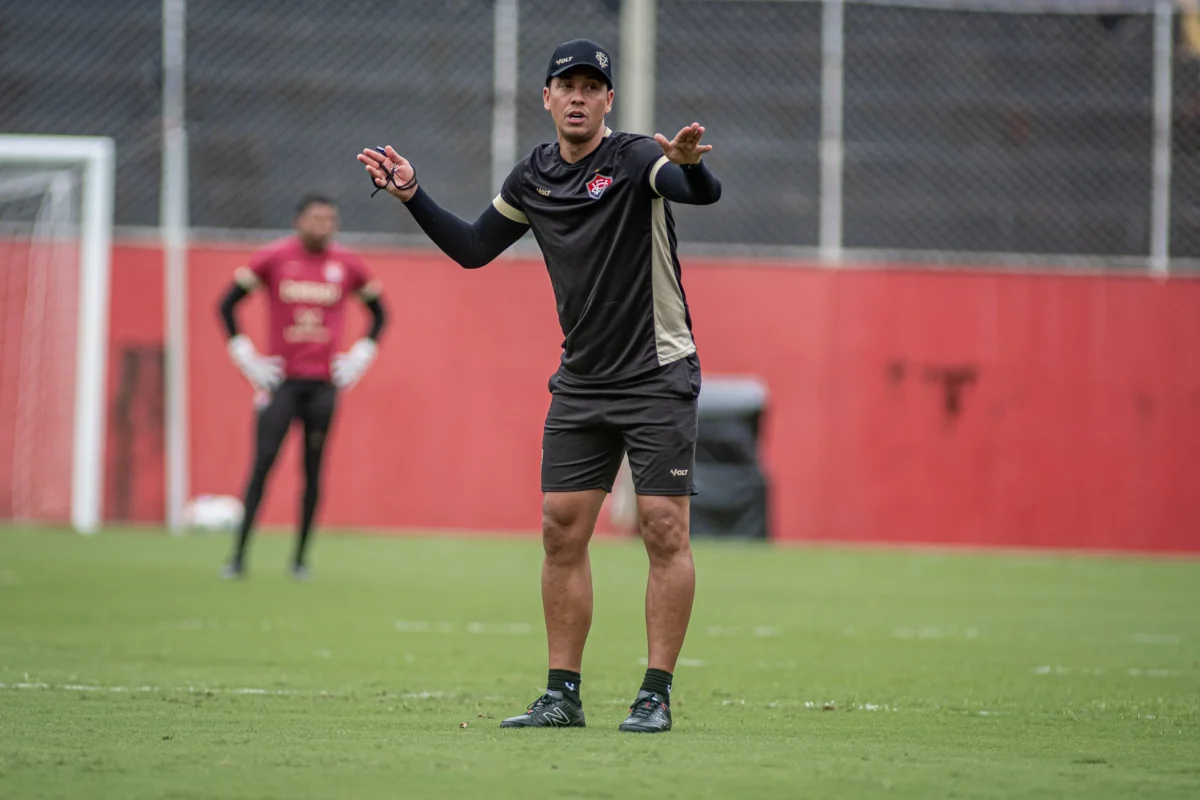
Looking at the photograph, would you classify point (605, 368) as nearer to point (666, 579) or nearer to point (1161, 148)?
point (666, 579)

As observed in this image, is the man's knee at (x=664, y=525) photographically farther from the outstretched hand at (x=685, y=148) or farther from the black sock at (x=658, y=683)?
the outstretched hand at (x=685, y=148)

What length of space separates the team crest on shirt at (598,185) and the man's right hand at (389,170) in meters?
0.57

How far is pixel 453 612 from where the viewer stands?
929 centimetres

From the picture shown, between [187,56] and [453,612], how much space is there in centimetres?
879

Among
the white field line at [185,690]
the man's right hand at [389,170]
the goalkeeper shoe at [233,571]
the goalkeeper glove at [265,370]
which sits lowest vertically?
the goalkeeper shoe at [233,571]

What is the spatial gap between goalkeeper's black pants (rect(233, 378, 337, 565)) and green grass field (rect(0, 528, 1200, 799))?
408 mm

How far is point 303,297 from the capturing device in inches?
442

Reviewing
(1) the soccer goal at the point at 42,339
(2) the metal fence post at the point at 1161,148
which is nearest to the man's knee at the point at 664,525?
(1) the soccer goal at the point at 42,339

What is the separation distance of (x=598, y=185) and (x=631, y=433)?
726mm

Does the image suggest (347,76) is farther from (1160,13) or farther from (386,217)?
(1160,13)

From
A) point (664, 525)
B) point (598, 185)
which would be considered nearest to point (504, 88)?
point (598, 185)

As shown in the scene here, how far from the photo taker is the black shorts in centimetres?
532

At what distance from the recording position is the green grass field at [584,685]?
14.0ft

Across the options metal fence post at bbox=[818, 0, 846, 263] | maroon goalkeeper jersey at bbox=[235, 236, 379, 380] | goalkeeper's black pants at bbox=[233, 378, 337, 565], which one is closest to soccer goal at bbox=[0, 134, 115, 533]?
maroon goalkeeper jersey at bbox=[235, 236, 379, 380]
